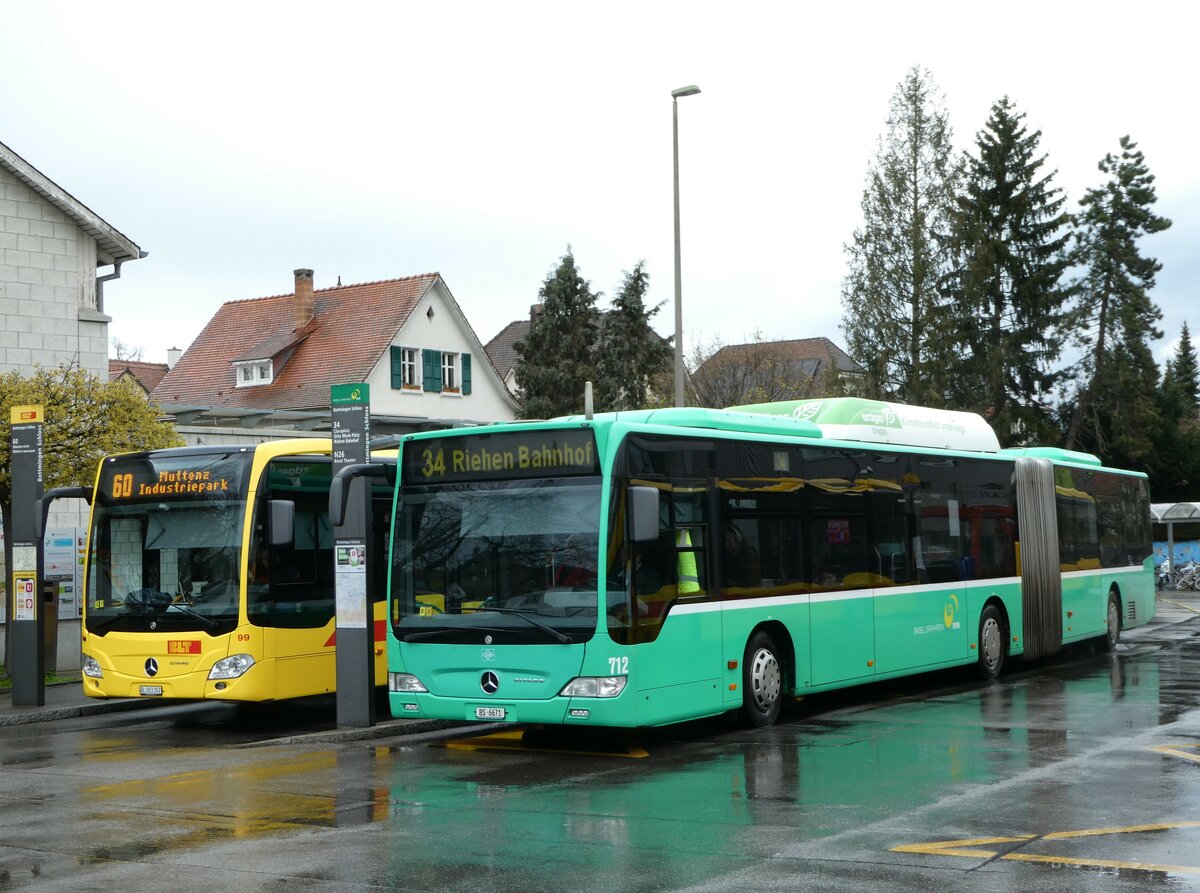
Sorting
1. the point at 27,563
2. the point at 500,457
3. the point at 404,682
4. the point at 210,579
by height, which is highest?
the point at 500,457

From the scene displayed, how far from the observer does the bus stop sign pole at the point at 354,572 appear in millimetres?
14641

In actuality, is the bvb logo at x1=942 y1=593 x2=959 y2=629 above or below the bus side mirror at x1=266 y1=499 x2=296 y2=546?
below

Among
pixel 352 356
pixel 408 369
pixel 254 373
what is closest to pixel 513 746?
pixel 352 356

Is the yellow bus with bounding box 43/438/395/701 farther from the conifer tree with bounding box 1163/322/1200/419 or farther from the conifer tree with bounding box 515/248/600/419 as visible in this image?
the conifer tree with bounding box 1163/322/1200/419

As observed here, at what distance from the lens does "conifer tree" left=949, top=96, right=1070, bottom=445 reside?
2060 inches

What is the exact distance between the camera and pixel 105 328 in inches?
1116

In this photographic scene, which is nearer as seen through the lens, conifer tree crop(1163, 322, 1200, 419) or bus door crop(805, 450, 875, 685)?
bus door crop(805, 450, 875, 685)

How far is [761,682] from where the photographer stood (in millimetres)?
13867

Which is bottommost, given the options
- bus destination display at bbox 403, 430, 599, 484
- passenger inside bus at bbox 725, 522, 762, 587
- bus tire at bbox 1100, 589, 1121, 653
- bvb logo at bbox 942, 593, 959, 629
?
bus tire at bbox 1100, 589, 1121, 653

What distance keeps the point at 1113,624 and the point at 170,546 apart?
50.0 ft

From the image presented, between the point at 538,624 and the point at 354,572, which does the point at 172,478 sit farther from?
the point at 538,624

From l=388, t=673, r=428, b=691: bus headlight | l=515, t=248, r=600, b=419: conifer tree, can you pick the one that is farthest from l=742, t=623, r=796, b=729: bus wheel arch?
l=515, t=248, r=600, b=419: conifer tree

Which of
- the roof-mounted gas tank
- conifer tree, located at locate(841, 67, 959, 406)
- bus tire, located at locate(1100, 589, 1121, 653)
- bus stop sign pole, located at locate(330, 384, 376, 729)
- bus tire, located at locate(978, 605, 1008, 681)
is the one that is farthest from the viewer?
conifer tree, located at locate(841, 67, 959, 406)

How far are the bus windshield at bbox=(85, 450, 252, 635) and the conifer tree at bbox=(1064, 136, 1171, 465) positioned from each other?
45.4 m
